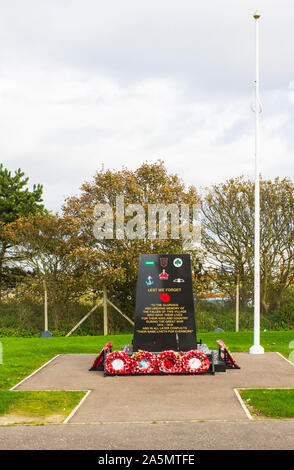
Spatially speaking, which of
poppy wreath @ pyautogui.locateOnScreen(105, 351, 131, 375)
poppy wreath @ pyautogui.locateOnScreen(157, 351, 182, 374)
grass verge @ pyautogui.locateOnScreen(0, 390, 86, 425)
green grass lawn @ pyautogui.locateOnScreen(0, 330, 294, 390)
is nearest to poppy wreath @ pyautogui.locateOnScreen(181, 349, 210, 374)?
poppy wreath @ pyautogui.locateOnScreen(157, 351, 182, 374)

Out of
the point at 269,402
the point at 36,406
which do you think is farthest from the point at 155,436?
the point at 36,406

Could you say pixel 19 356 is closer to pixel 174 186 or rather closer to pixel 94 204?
pixel 94 204

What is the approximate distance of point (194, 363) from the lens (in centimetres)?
1010

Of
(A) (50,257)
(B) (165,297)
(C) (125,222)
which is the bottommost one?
(B) (165,297)

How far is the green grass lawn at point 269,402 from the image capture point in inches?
278

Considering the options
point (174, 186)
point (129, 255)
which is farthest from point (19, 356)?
point (174, 186)

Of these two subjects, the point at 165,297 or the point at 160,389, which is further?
the point at 165,297

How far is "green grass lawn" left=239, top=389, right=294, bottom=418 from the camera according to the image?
7070mm

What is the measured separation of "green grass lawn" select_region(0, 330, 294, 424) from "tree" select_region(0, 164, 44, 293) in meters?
7.31

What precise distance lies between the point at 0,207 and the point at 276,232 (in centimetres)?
1239

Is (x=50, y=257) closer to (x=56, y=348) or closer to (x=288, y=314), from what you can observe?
(x=56, y=348)

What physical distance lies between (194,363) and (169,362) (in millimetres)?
508

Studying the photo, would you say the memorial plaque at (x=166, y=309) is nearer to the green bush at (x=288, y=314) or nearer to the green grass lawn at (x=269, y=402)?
the green grass lawn at (x=269, y=402)

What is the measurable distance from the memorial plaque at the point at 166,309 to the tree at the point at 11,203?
11903mm
